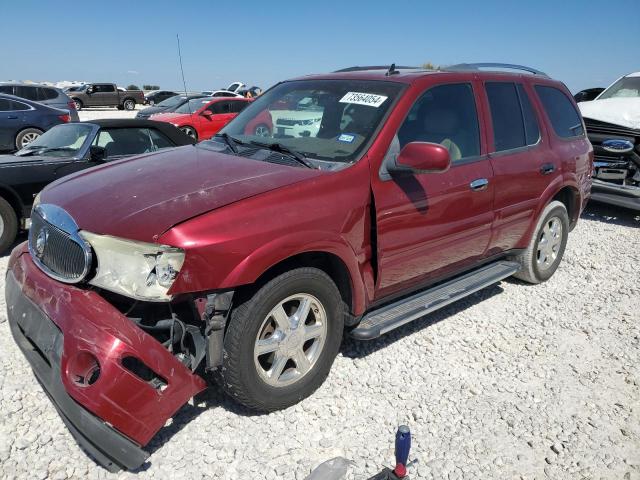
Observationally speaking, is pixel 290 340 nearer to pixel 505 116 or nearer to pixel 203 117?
pixel 505 116

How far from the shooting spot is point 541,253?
486cm

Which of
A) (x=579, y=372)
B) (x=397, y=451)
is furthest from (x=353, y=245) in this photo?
(x=579, y=372)

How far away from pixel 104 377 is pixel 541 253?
4097 millimetres

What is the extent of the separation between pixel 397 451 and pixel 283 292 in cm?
94

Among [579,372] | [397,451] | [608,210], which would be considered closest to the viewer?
[397,451]

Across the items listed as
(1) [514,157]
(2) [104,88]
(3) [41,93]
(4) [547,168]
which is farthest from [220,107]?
(2) [104,88]

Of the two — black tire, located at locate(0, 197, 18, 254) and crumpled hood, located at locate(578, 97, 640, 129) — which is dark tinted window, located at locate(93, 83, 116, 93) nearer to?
black tire, located at locate(0, 197, 18, 254)

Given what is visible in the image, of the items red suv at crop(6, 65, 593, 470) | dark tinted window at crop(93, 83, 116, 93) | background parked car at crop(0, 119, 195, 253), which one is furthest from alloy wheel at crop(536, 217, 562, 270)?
dark tinted window at crop(93, 83, 116, 93)

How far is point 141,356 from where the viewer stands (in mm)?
2256

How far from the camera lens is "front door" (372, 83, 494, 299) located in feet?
10.4

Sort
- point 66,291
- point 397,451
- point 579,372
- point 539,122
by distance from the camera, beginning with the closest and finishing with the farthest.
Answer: point 397,451, point 66,291, point 579,372, point 539,122

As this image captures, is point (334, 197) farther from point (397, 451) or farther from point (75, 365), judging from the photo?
point (75, 365)

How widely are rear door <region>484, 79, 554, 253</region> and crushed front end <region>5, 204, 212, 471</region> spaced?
8.59 ft

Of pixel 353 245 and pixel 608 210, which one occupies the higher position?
pixel 353 245
